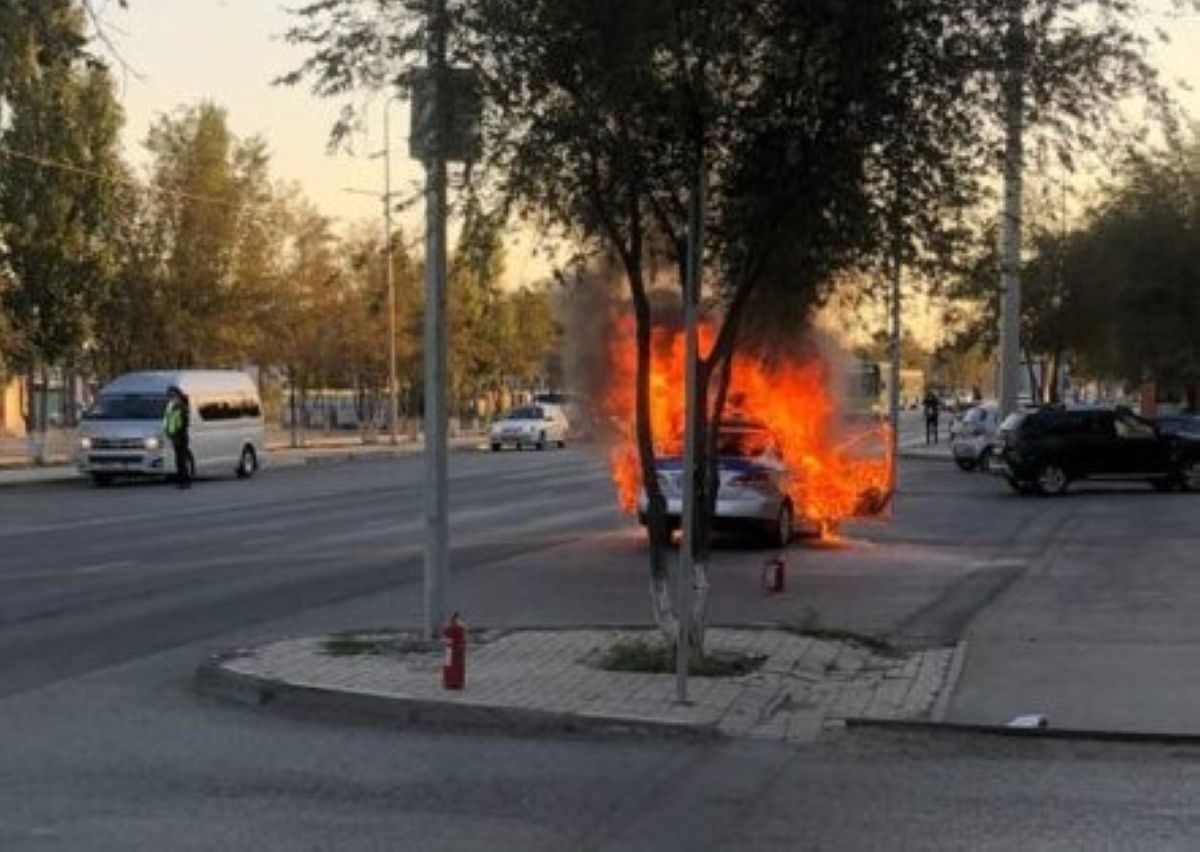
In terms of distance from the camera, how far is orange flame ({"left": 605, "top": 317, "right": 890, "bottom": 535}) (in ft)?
59.2

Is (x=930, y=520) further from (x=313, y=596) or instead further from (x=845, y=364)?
(x=313, y=596)

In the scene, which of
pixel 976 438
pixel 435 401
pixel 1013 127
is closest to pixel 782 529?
pixel 435 401

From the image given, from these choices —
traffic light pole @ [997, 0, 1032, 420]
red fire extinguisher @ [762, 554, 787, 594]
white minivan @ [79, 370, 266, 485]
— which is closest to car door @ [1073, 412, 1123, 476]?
white minivan @ [79, 370, 266, 485]

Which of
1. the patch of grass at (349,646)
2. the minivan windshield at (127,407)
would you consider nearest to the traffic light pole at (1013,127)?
the patch of grass at (349,646)

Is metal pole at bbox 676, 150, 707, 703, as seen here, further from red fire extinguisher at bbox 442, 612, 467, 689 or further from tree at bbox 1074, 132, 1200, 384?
tree at bbox 1074, 132, 1200, 384

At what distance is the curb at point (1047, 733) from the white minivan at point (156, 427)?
27.9m

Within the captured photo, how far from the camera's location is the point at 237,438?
3850 centimetres

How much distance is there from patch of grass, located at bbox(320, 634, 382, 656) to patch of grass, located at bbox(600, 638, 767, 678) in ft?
5.10

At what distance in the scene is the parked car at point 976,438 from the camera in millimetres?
41844

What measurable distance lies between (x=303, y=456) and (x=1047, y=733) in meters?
42.4

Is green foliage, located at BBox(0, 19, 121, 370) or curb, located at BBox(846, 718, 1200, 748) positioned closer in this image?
curb, located at BBox(846, 718, 1200, 748)

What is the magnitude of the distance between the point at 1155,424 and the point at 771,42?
25711 millimetres

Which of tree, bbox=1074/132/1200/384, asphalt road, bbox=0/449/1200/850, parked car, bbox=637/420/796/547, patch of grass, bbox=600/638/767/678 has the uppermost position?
tree, bbox=1074/132/1200/384

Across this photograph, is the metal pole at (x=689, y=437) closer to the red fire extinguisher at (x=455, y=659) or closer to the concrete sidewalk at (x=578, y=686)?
the concrete sidewalk at (x=578, y=686)
